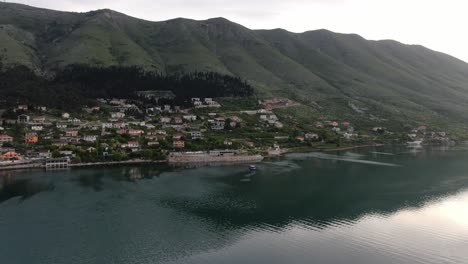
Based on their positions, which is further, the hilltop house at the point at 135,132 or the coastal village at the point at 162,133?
the hilltop house at the point at 135,132

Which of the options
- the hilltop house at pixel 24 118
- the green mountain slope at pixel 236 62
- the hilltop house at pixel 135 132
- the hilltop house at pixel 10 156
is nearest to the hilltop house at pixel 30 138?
the hilltop house at pixel 10 156

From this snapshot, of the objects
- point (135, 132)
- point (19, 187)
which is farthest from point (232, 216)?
point (135, 132)

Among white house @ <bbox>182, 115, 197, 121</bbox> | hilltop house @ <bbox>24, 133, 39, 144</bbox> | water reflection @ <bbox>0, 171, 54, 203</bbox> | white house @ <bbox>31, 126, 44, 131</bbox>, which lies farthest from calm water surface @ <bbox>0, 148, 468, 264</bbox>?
white house @ <bbox>182, 115, 197, 121</bbox>

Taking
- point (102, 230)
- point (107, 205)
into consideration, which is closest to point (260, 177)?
point (107, 205)

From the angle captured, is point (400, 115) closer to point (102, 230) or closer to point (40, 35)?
point (102, 230)

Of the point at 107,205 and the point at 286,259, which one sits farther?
the point at 107,205

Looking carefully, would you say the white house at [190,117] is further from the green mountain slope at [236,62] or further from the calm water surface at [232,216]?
the calm water surface at [232,216]

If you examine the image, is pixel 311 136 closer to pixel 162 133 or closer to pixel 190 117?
pixel 190 117
